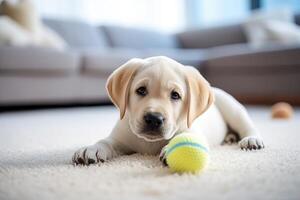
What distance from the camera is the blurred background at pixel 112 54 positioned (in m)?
3.81

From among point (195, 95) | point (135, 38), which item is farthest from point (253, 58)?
point (195, 95)

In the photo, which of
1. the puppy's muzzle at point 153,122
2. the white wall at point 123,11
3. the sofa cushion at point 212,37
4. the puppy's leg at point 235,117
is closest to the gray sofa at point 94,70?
the sofa cushion at point 212,37

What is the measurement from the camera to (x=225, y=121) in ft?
7.00

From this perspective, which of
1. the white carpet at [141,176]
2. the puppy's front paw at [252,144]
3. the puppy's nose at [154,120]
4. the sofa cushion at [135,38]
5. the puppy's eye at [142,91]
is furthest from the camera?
the sofa cushion at [135,38]

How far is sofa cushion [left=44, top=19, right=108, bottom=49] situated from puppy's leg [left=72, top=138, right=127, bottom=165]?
364 centimetres

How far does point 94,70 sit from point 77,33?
1148mm

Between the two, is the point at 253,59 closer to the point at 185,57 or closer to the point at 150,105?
the point at 185,57

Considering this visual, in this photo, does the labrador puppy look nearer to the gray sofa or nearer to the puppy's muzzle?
the puppy's muzzle

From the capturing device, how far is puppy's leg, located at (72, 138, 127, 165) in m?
1.47

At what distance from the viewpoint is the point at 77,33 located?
5.20 m

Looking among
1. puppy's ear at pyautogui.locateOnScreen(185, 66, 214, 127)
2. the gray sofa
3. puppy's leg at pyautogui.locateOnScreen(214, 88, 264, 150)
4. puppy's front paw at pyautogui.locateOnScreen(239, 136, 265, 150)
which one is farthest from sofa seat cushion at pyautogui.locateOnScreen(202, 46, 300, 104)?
puppy's ear at pyautogui.locateOnScreen(185, 66, 214, 127)

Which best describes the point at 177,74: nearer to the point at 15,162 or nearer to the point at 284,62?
the point at 15,162

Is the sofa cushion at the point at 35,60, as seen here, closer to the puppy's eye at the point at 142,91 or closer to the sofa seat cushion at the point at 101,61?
the sofa seat cushion at the point at 101,61

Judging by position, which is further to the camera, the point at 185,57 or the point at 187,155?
the point at 185,57
